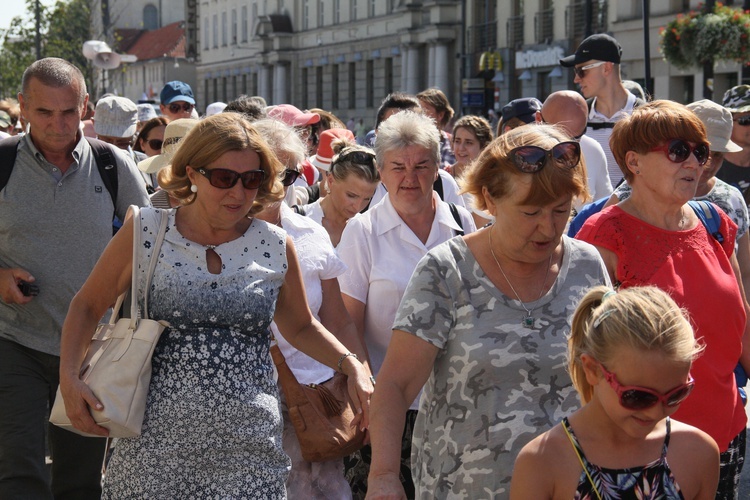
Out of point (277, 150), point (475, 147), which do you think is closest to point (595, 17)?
point (475, 147)

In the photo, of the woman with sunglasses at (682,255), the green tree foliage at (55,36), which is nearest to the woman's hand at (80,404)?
the woman with sunglasses at (682,255)

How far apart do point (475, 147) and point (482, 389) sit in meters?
6.08

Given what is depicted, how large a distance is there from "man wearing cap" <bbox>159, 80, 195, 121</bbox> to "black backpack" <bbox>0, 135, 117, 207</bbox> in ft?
19.5

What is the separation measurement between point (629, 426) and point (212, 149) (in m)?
1.76

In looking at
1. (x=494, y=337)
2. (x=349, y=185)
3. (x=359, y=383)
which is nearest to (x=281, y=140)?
(x=349, y=185)

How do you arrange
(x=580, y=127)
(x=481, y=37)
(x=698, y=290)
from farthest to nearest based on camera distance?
(x=481, y=37) → (x=580, y=127) → (x=698, y=290)

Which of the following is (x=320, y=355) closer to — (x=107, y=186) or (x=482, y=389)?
(x=482, y=389)

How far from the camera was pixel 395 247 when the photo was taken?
18.0ft

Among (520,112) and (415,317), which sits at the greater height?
(520,112)

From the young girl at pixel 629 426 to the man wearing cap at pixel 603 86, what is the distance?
17.5 ft

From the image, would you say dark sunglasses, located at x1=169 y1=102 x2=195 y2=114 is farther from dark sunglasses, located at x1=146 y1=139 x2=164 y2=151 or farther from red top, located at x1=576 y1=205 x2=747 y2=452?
red top, located at x1=576 y1=205 x2=747 y2=452

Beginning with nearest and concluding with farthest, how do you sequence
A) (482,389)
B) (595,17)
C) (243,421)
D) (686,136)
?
(482,389), (243,421), (686,136), (595,17)

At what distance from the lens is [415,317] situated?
373 centimetres

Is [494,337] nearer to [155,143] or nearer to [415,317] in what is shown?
[415,317]
